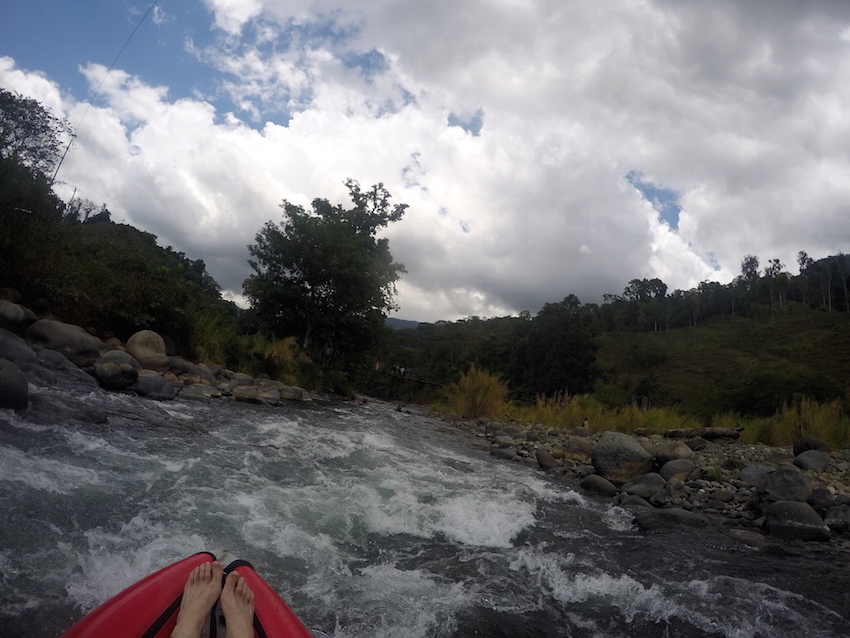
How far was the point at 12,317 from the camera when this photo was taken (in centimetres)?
662

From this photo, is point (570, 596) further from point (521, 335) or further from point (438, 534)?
point (521, 335)

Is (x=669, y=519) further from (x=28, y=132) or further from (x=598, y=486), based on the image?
(x=28, y=132)

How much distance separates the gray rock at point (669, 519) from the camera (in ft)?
16.1

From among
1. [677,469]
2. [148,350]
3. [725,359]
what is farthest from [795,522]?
[725,359]

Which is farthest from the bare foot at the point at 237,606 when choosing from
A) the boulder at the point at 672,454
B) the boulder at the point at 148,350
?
the boulder at the point at 148,350

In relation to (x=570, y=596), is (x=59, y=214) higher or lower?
higher

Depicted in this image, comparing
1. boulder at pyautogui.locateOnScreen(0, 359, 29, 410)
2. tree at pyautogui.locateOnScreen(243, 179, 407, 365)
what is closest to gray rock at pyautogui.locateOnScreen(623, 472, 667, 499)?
boulder at pyautogui.locateOnScreen(0, 359, 29, 410)

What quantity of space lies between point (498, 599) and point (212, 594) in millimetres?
1706

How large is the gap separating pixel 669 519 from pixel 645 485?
3.71ft

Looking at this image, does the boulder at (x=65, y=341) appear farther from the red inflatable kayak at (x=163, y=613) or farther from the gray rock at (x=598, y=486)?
the gray rock at (x=598, y=486)

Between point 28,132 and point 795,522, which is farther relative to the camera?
point 28,132

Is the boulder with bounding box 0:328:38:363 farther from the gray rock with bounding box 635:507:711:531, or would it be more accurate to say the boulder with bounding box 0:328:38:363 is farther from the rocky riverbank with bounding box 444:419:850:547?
the gray rock with bounding box 635:507:711:531

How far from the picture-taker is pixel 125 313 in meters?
9.34

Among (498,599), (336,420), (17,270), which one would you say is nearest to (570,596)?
(498,599)
